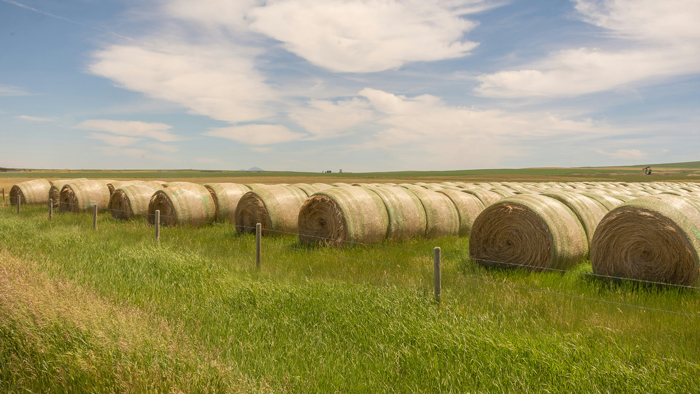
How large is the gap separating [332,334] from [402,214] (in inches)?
255

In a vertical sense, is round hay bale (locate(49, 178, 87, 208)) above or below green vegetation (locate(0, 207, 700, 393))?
above

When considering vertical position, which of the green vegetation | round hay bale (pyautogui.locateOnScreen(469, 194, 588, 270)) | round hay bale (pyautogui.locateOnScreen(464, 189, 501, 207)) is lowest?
the green vegetation

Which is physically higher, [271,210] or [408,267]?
[271,210]

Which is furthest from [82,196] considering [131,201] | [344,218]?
[344,218]

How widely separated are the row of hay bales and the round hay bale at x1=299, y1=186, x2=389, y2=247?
0.03m

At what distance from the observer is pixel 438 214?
12281 millimetres

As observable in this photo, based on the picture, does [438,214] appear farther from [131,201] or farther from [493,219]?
[131,201]

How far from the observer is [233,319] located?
223 inches

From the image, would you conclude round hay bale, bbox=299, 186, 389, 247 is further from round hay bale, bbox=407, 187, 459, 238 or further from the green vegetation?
the green vegetation

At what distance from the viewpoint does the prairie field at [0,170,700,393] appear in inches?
Answer: 157

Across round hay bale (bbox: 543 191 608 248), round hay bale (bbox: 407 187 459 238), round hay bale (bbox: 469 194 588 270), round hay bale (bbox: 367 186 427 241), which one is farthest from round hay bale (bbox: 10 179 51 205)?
round hay bale (bbox: 543 191 608 248)

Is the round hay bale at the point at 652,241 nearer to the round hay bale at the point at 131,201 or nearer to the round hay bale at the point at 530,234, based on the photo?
the round hay bale at the point at 530,234

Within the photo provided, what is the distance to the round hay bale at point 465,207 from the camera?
13.1m

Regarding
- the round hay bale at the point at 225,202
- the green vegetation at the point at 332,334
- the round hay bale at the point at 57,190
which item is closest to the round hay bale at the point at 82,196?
the round hay bale at the point at 57,190
